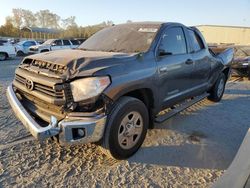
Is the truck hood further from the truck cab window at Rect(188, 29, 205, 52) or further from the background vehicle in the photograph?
the background vehicle

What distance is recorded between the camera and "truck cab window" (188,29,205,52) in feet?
17.3

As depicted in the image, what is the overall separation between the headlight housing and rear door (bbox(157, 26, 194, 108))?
1.25 m

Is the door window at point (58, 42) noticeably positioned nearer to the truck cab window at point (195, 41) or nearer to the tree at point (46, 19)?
the truck cab window at point (195, 41)

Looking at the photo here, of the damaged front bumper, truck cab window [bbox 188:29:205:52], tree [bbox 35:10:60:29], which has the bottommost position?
the damaged front bumper

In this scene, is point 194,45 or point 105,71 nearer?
point 105,71

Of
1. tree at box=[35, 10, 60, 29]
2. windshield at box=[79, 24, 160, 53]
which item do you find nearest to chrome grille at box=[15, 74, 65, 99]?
windshield at box=[79, 24, 160, 53]

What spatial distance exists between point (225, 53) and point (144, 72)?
167 inches

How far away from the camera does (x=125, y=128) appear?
355 cm

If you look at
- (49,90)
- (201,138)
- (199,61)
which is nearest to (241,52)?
(199,61)

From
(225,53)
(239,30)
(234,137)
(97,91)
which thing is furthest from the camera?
(239,30)

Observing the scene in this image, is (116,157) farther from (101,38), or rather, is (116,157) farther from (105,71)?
A: (101,38)

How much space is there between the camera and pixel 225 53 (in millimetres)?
7113

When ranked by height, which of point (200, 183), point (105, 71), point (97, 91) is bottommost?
point (200, 183)

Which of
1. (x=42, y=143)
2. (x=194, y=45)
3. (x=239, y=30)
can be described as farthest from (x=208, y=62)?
(x=239, y=30)
